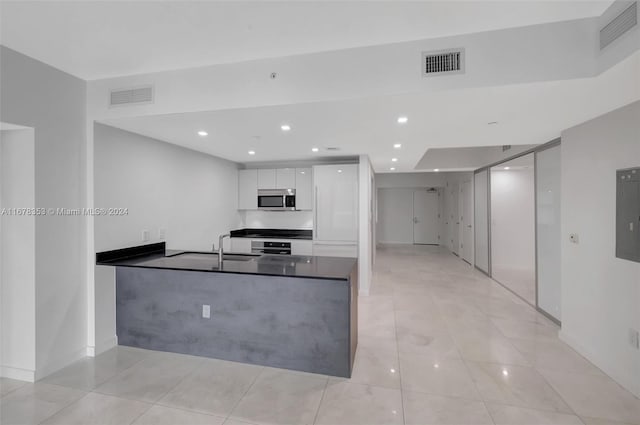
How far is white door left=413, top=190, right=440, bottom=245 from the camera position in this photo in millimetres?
10109

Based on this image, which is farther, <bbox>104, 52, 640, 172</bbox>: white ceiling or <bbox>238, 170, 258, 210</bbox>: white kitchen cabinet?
<bbox>238, 170, 258, 210</bbox>: white kitchen cabinet

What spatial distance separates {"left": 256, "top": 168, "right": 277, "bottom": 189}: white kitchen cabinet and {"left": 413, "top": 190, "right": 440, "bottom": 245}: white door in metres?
6.64

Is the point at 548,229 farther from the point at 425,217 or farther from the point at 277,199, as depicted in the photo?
the point at 425,217

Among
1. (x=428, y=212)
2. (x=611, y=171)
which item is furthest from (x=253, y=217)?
(x=428, y=212)

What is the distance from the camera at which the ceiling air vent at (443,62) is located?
194cm

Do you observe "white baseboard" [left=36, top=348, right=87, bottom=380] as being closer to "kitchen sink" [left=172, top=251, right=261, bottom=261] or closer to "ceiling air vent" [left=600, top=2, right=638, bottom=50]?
"kitchen sink" [left=172, top=251, right=261, bottom=261]

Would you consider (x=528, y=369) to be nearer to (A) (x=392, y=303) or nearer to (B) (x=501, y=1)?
(A) (x=392, y=303)

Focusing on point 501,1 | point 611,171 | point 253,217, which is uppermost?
point 501,1

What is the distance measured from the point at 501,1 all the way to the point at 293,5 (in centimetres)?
121

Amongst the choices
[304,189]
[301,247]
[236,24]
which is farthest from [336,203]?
[236,24]

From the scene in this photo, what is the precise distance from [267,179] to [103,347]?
11.2 ft

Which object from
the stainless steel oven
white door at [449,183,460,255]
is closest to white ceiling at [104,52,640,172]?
the stainless steel oven

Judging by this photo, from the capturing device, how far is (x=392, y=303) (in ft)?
14.0

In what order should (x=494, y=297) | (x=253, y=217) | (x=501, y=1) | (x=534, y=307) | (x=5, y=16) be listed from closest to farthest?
(x=501, y=1)
(x=5, y=16)
(x=534, y=307)
(x=494, y=297)
(x=253, y=217)
